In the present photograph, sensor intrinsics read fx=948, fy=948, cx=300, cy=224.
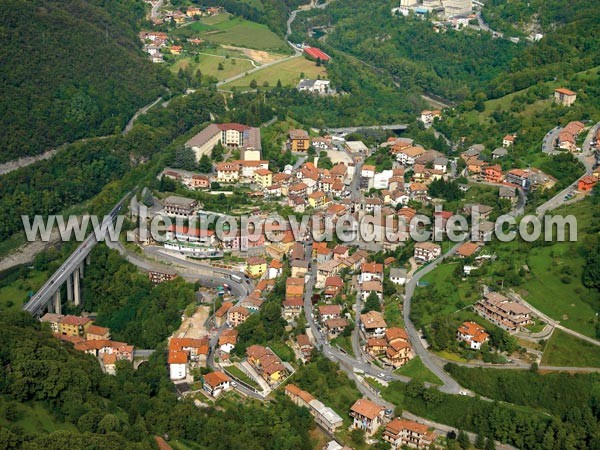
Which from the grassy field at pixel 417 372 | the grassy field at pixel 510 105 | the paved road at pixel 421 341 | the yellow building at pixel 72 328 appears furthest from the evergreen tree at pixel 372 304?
the grassy field at pixel 510 105

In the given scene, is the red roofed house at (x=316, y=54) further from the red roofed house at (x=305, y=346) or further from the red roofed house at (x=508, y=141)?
the red roofed house at (x=305, y=346)

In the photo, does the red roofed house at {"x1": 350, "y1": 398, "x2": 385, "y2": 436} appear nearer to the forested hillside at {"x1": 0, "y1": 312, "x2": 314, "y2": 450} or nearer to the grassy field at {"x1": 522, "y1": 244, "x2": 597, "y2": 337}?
the forested hillside at {"x1": 0, "y1": 312, "x2": 314, "y2": 450}

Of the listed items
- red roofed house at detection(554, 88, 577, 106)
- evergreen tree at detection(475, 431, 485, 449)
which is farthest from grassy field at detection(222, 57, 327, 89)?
evergreen tree at detection(475, 431, 485, 449)

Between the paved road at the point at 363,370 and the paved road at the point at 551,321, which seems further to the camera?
the paved road at the point at 551,321

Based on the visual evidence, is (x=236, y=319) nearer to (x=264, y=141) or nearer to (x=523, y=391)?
(x=523, y=391)

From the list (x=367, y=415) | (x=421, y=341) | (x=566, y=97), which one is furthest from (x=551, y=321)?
(x=566, y=97)

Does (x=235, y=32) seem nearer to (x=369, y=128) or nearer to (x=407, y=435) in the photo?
(x=369, y=128)

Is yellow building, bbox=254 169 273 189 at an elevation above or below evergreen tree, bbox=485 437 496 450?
above
